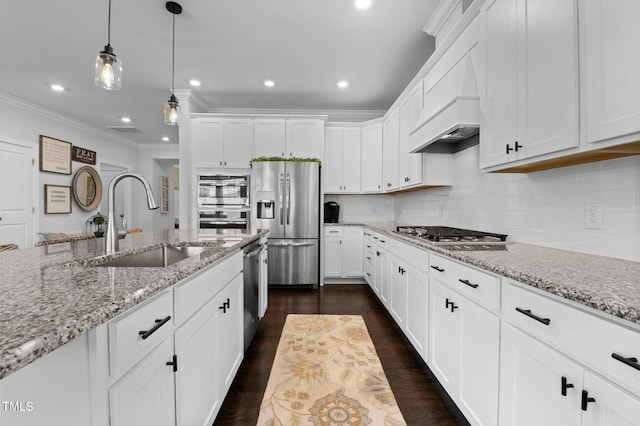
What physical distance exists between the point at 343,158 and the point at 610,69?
3.50 metres

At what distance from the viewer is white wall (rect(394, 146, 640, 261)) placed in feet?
4.18

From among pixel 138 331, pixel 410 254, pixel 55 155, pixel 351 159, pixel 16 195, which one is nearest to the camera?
pixel 138 331

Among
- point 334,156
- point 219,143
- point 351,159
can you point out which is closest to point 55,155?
point 219,143

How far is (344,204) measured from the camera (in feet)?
15.8

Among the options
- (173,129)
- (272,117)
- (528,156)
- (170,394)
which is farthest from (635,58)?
(173,129)

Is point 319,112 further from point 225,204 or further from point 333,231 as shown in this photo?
point 225,204

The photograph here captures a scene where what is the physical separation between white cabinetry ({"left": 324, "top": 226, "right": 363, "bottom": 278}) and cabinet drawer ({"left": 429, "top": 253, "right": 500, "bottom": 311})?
2389 mm

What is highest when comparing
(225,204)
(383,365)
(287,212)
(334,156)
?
(334,156)

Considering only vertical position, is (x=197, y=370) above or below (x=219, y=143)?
below

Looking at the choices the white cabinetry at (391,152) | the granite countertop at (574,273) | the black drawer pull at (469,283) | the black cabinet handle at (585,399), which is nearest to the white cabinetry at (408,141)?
the white cabinetry at (391,152)

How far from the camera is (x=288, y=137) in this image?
4277 millimetres

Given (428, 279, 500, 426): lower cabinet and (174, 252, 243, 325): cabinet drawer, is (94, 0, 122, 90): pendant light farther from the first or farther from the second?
(428, 279, 500, 426): lower cabinet

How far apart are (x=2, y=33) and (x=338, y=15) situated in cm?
333

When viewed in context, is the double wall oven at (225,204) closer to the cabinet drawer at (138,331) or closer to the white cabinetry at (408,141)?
the white cabinetry at (408,141)
